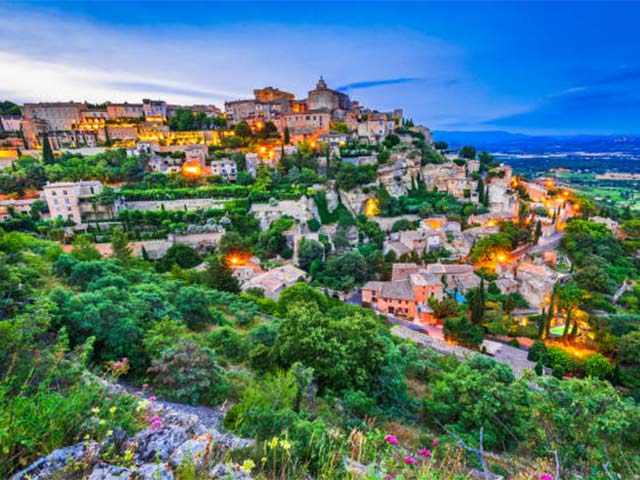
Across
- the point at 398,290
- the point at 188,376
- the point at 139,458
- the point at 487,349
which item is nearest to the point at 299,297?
the point at 398,290

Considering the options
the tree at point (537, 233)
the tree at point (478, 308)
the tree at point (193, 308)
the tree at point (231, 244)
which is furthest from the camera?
the tree at point (537, 233)

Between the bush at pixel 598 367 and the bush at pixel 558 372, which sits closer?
the bush at pixel 558 372

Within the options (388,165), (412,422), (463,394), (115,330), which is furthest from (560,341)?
(388,165)

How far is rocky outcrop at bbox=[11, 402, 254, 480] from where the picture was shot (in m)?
2.90

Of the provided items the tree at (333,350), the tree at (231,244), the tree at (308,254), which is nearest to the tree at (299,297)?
the tree at (308,254)

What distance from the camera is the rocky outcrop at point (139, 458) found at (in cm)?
290

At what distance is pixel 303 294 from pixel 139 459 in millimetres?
17682

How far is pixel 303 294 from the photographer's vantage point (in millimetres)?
21188

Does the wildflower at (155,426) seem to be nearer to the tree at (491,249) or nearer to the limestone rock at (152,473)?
the limestone rock at (152,473)

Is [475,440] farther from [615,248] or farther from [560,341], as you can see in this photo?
[615,248]

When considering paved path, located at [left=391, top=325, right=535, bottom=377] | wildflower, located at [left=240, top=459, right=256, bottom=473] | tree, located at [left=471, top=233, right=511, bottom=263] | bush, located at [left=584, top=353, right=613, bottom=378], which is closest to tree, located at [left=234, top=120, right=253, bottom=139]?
tree, located at [left=471, top=233, right=511, bottom=263]

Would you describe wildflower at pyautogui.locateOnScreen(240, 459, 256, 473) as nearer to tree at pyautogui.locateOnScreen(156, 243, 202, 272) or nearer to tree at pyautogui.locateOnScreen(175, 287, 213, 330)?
tree at pyautogui.locateOnScreen(175, 287, 213, 330)

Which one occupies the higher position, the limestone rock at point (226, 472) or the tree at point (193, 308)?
the limestone rock at point (226, 472)

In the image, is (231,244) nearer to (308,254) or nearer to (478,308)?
(308,254)
